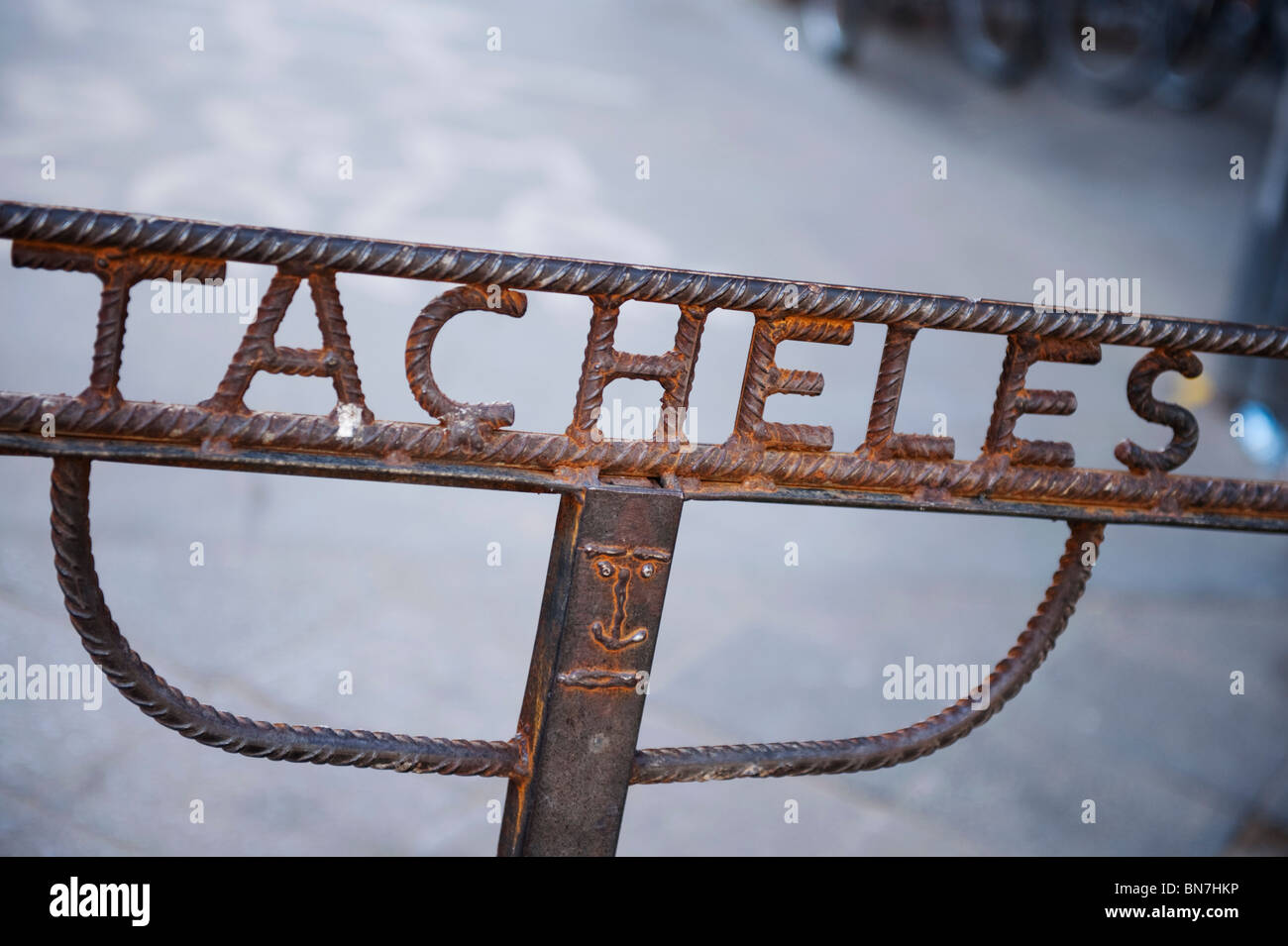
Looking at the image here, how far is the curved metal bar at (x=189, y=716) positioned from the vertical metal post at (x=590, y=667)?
0.06 metres

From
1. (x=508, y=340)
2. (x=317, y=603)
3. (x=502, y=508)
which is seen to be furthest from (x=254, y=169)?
(x=317, y=603)

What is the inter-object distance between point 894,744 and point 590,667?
0.36m

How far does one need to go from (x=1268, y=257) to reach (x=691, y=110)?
11.7 feet

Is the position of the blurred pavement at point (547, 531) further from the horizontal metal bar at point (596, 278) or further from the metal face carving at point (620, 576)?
the horizontal metal bar at point (596, 278)

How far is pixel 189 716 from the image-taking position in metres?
1.19

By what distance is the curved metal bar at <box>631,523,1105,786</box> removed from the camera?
4.42ft

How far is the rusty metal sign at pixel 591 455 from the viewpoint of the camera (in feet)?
3.45
